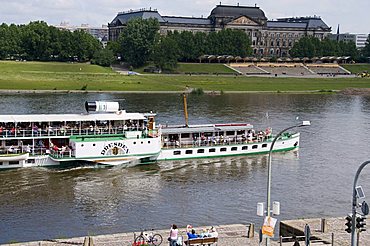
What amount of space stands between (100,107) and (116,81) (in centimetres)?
9055

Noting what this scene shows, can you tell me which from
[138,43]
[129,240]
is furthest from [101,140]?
[138,43]

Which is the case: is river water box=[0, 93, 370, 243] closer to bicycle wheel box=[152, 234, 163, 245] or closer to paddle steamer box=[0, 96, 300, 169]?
paddle steamer box=[0, 96, 300, 169]

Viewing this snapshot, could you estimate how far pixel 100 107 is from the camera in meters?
62.4

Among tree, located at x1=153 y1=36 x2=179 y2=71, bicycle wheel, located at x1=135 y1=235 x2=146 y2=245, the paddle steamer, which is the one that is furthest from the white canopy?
tree, located at x1=153 y1=36 x2=179 y2=71

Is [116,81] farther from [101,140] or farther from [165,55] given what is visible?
[101,140]

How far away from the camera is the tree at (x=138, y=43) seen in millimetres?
192250

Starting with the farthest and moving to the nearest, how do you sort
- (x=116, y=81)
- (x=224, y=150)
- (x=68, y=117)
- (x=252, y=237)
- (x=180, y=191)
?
(x=116, y=81) → (x=224, y=150) → (x=68, y=117) → (x=180, y=191) → (x=252, y=237)

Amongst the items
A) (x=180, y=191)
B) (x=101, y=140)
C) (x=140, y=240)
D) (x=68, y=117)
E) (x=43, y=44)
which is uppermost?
(x=43, y=44)

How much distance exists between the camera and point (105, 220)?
4219 centimetres

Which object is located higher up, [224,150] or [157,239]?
[224,150]

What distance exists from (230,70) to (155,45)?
24.4 meters

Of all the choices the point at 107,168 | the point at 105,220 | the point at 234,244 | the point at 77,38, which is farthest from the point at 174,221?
the point at 77,38

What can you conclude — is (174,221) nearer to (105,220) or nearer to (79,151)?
(105,220)

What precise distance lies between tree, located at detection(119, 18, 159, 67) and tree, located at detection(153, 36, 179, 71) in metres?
3.84
